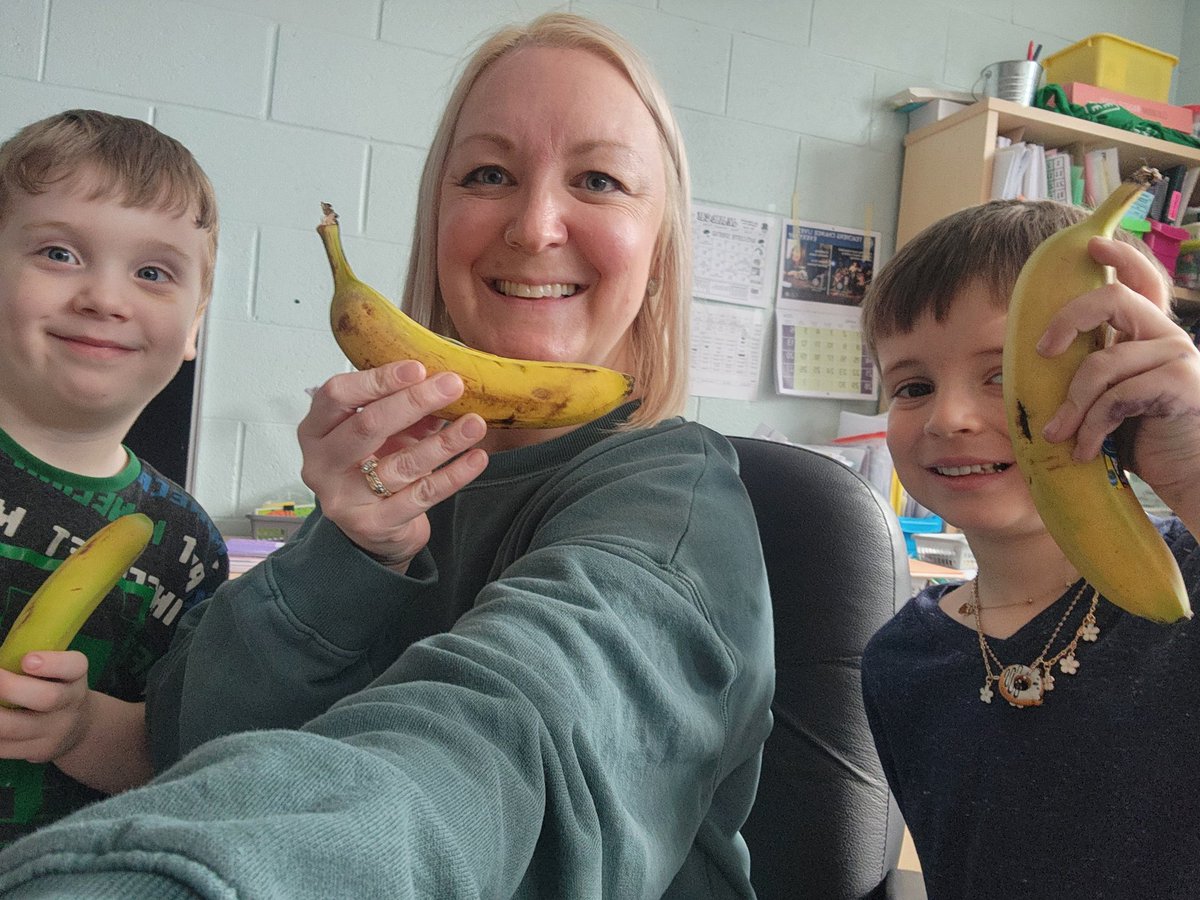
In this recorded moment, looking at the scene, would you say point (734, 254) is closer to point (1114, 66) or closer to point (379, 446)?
point (1114, 66)

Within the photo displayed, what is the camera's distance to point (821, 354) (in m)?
2.78

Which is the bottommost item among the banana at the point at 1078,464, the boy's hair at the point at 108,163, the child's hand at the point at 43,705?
the child's hand at the point at 43,705

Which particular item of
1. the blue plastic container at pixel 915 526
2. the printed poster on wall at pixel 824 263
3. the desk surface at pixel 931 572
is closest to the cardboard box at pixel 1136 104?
the printed poster on wall at pixel 824 263

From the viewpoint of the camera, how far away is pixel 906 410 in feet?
3.29

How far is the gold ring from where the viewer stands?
2.13 ft

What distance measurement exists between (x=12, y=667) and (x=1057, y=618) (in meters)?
0.98

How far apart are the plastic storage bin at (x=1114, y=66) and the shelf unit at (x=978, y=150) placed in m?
0.22

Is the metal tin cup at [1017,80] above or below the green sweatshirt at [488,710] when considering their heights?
above

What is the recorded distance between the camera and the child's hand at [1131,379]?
1.93 ft

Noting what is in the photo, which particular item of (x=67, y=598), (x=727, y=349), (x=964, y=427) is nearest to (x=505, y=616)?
(x=67, y=598)

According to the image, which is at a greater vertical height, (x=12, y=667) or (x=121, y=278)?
(x=121, y=278)

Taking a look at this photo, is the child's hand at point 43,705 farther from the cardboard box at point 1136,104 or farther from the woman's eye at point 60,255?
the cardboard box at point 1136,104

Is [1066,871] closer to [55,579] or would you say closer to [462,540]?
[462,540]

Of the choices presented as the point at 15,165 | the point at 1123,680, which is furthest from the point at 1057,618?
the point at 15,165
